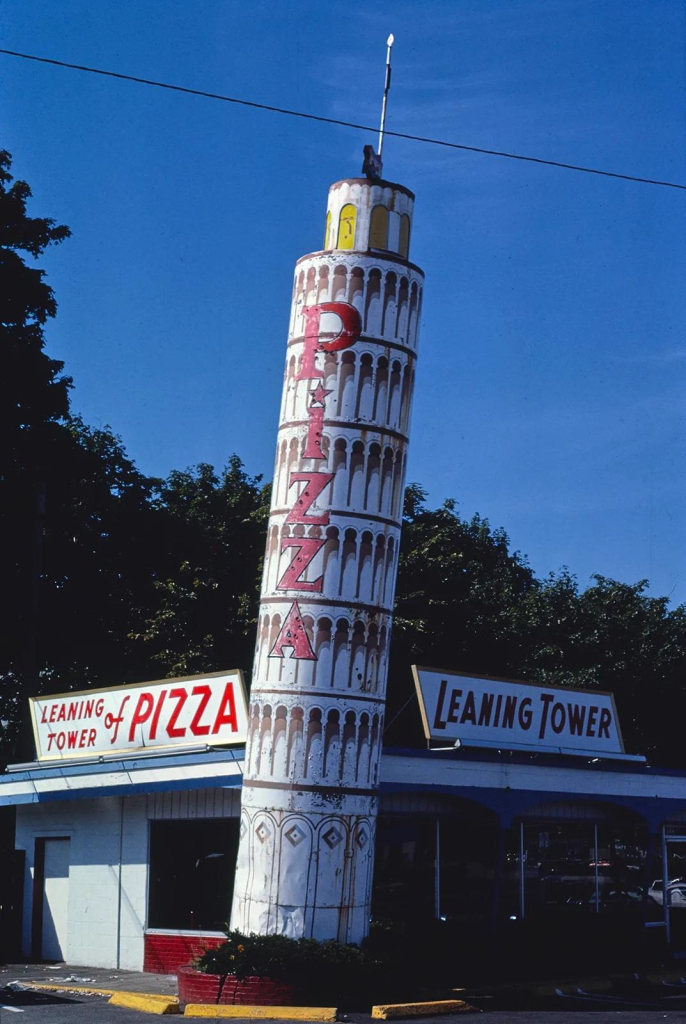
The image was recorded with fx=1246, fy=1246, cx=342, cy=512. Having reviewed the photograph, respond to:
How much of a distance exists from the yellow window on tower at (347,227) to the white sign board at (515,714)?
25.8 ft

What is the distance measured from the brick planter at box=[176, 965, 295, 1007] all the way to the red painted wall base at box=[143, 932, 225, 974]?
3497 millimetres

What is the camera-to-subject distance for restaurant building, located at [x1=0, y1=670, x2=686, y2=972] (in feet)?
73.7

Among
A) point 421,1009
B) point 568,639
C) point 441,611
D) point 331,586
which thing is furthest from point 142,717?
point 568,639

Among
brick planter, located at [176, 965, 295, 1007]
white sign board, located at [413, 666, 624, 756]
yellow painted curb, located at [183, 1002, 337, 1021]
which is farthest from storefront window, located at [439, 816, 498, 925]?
yellow painted curb, located at [183, 1002, 337, 1021]

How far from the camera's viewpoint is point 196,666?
40.7 metres

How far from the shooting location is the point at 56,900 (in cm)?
2608

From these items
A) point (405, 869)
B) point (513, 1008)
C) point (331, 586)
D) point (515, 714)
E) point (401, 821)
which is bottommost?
point (513, 1008)

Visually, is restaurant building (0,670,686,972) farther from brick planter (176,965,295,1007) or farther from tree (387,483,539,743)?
tree (387,483,539,743)

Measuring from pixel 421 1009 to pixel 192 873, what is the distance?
6366 mm

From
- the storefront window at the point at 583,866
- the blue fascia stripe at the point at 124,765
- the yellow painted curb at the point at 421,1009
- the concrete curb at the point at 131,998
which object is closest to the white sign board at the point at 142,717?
the blue fascia stripe at the point at 124,765

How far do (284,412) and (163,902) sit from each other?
376 inches

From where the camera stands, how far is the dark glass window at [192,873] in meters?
22.6

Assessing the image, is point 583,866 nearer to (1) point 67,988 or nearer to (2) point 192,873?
(2) point 192,873

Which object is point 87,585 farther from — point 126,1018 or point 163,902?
point 126,1018
